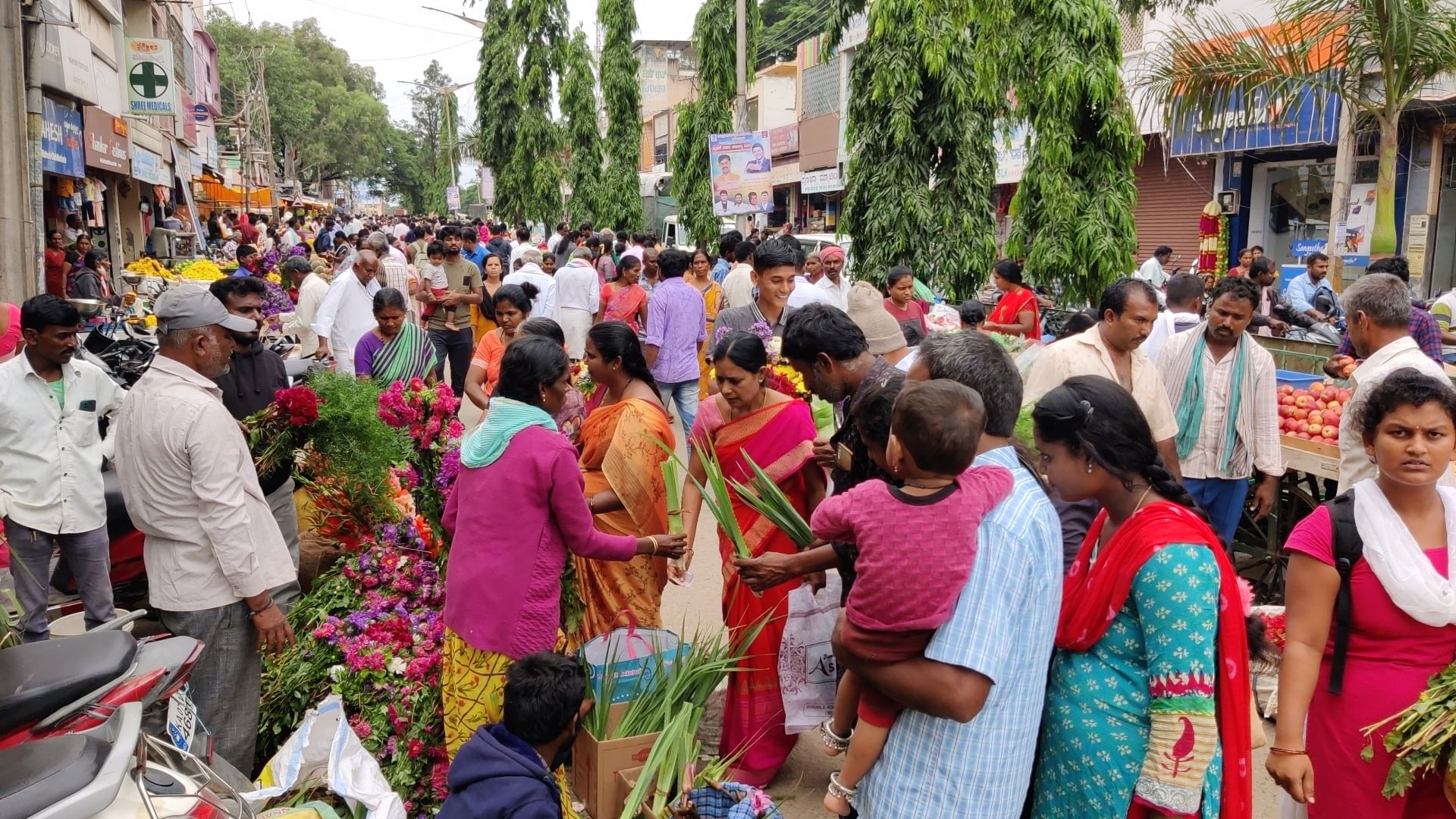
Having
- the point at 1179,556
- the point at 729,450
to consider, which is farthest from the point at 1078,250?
the point at 1179,556

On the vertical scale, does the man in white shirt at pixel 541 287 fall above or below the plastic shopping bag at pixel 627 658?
above

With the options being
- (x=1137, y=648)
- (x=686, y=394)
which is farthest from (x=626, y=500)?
(x=686, y=394)

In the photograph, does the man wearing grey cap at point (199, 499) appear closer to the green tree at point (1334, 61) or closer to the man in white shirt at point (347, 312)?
the man in white shirt at point (347, 312)

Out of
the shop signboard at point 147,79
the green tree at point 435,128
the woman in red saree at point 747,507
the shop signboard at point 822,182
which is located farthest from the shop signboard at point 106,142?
the green tree at point 435,128

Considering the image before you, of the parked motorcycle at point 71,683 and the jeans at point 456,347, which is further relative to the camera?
the jeans at point 456,347

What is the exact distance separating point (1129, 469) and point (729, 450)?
1895 mm

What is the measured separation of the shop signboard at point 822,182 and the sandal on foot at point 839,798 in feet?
95.5

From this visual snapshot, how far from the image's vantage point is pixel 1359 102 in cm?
963

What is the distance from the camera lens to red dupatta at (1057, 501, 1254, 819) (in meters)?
2.24

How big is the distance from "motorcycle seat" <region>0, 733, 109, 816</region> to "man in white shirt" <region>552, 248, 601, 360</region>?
853 centimetres

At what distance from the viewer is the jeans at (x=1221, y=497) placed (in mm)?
5355

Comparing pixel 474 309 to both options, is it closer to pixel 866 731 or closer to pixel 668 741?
pixel 668 741

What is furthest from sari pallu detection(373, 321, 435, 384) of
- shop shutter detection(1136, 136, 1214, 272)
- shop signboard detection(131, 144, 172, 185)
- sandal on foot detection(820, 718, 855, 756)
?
shop shutter detection(1136, 136, 1214, 272)

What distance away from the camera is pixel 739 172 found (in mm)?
13844
